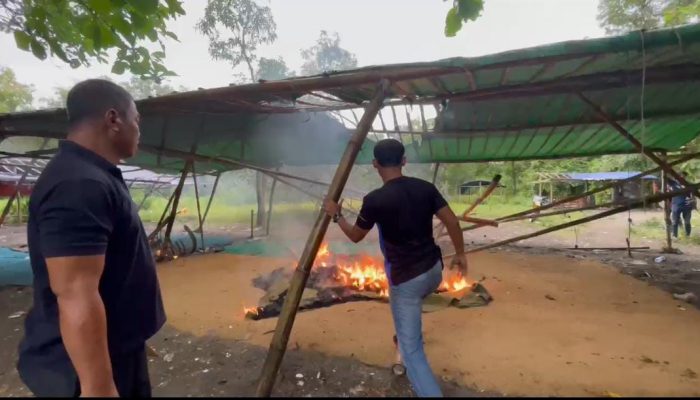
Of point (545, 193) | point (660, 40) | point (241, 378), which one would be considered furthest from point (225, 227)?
point (545, 193)

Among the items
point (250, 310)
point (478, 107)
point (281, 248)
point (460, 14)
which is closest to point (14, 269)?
point (281, 248)

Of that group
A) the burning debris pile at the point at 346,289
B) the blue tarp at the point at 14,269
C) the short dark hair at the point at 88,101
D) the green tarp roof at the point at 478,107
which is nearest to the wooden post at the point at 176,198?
the green tarp roof at the point at 478,107

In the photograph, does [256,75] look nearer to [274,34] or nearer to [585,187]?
[274,34]

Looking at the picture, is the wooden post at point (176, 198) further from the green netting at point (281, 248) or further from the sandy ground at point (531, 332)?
the green netting at point (281, 248)

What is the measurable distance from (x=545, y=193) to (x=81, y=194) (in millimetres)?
33800

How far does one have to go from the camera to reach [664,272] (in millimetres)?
7293

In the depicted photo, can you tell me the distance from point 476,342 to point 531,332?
0.75 metres

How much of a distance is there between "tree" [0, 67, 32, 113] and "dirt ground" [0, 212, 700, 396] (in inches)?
1136

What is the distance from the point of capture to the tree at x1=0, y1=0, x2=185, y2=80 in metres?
3.21

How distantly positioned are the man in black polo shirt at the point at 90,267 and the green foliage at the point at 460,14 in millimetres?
2514

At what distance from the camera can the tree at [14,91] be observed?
87.8ft

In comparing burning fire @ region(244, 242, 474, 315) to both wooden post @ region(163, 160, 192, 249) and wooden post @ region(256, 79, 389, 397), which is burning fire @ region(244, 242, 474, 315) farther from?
wooden post @ region(163, 160, 192, 249)

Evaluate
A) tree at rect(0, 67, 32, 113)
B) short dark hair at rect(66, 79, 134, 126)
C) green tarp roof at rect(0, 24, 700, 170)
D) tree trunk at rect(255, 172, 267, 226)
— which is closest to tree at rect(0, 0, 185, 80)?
green tarp roof at rect(0, 24, 700, 170)

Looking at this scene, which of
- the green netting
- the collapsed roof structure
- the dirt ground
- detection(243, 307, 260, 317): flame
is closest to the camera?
the collapsed roof structure
